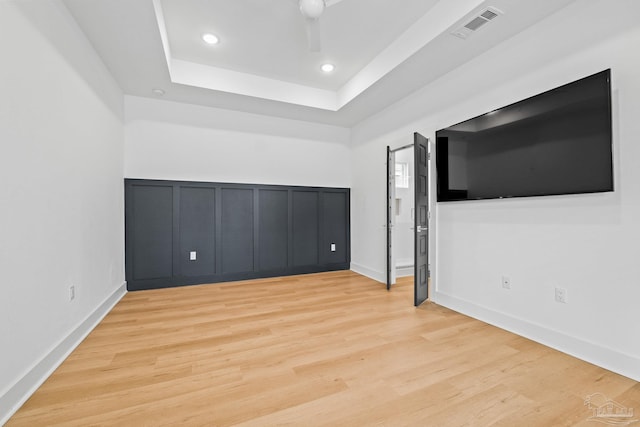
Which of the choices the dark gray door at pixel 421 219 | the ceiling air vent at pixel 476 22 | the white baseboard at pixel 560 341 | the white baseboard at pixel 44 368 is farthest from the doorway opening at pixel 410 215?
the white baseboard at pixel 44 368

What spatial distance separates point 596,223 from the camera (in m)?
2.11

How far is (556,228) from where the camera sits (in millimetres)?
2352

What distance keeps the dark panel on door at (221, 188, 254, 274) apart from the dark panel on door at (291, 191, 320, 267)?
2.66 ft

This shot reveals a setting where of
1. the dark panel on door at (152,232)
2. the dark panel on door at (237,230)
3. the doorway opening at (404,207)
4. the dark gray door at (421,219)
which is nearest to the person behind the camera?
the dark gray door at (421,219)

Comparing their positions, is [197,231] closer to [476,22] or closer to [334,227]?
[334,227]

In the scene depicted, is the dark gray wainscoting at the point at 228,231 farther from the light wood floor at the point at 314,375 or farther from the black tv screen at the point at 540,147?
the black tv screen at the point at 540,147

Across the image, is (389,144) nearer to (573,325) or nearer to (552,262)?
(552,262)

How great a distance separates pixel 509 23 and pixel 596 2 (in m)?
0.57

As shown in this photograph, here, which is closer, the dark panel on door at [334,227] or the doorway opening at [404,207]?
the dark panel on door at [334,227]

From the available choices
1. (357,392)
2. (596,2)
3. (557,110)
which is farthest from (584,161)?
(357,392)

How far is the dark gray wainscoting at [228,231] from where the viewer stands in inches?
162

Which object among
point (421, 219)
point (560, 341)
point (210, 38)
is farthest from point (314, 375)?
point (210, 38)

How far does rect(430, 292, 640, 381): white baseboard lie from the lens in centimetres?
194

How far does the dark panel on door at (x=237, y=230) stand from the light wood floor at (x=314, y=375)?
1.48 metres
